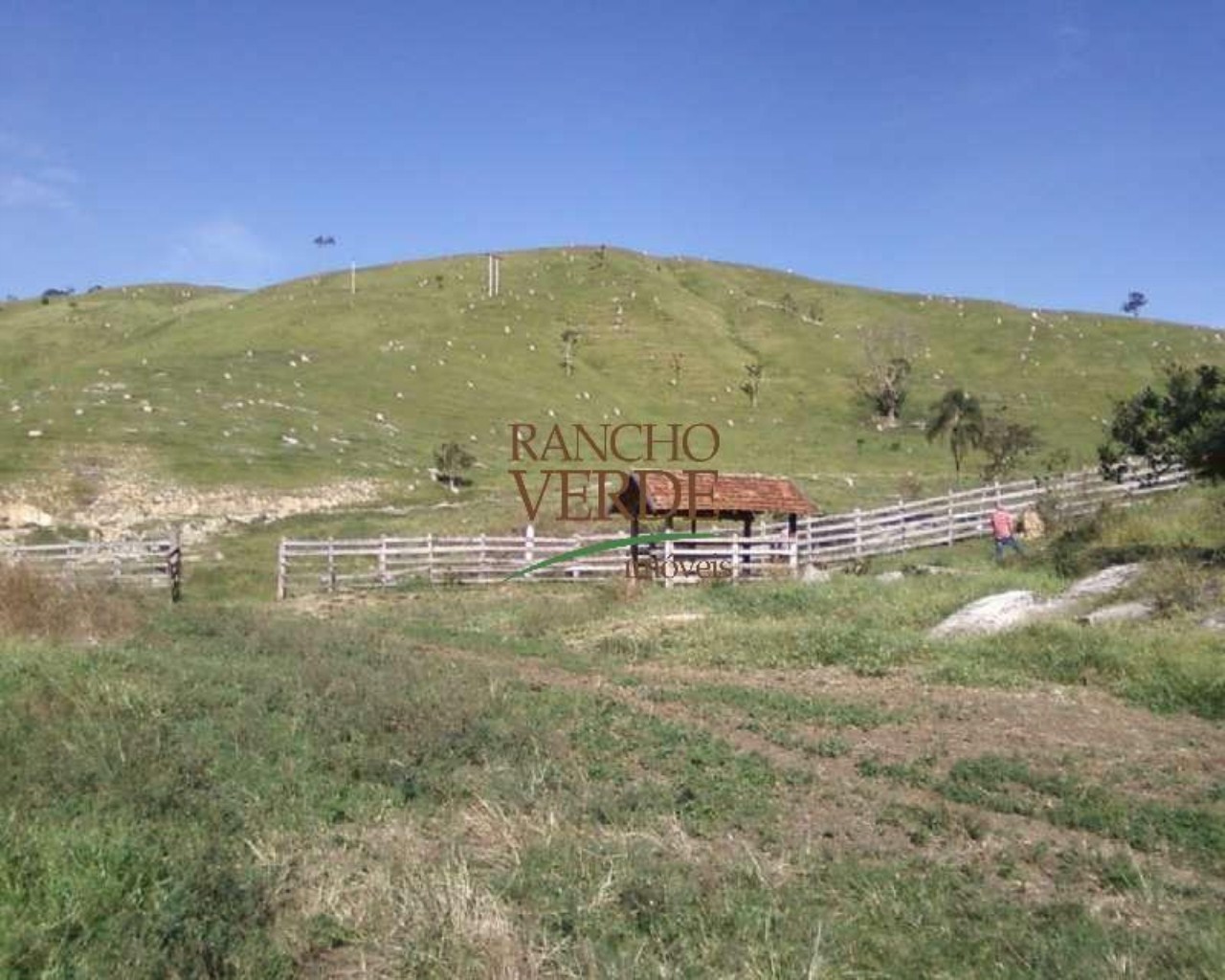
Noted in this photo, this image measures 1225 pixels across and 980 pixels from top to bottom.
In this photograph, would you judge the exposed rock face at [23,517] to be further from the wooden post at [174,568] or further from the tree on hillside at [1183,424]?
the tree on hillside at [1183,424]

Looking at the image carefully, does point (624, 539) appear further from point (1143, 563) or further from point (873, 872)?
point (873, 872)

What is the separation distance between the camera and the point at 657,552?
91.4 feet

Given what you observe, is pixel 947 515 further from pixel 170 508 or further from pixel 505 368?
pixel 505 368

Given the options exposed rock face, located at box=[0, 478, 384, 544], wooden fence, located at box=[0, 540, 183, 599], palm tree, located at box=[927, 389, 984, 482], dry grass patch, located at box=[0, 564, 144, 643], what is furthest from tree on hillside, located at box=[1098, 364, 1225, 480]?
palm tree, located at box=[927, 389, 984, 482]

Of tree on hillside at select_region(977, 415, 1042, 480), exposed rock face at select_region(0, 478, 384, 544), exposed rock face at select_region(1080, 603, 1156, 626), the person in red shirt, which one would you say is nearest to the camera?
exposed rock face at select_region(1080, 603, 1156, 626)

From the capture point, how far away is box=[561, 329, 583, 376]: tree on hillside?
71.5 m

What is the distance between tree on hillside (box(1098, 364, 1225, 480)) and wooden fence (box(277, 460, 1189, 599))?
4450mm

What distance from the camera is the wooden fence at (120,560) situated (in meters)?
25.9

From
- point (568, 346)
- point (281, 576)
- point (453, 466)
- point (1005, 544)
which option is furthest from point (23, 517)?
point (568, 346)

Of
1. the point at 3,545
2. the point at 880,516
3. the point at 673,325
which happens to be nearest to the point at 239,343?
the point at 673,325

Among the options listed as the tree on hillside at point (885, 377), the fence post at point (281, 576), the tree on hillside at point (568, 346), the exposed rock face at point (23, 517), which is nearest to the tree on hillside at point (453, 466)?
the exposed rock face at point (23, 517)

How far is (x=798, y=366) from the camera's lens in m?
79.8

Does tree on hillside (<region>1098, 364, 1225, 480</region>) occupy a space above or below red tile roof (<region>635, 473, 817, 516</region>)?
above

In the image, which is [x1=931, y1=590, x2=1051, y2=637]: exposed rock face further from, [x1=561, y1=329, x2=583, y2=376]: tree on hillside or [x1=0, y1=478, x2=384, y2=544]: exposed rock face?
[x1=561, y1=329, x2=583, y2=376]: tree on hillside
